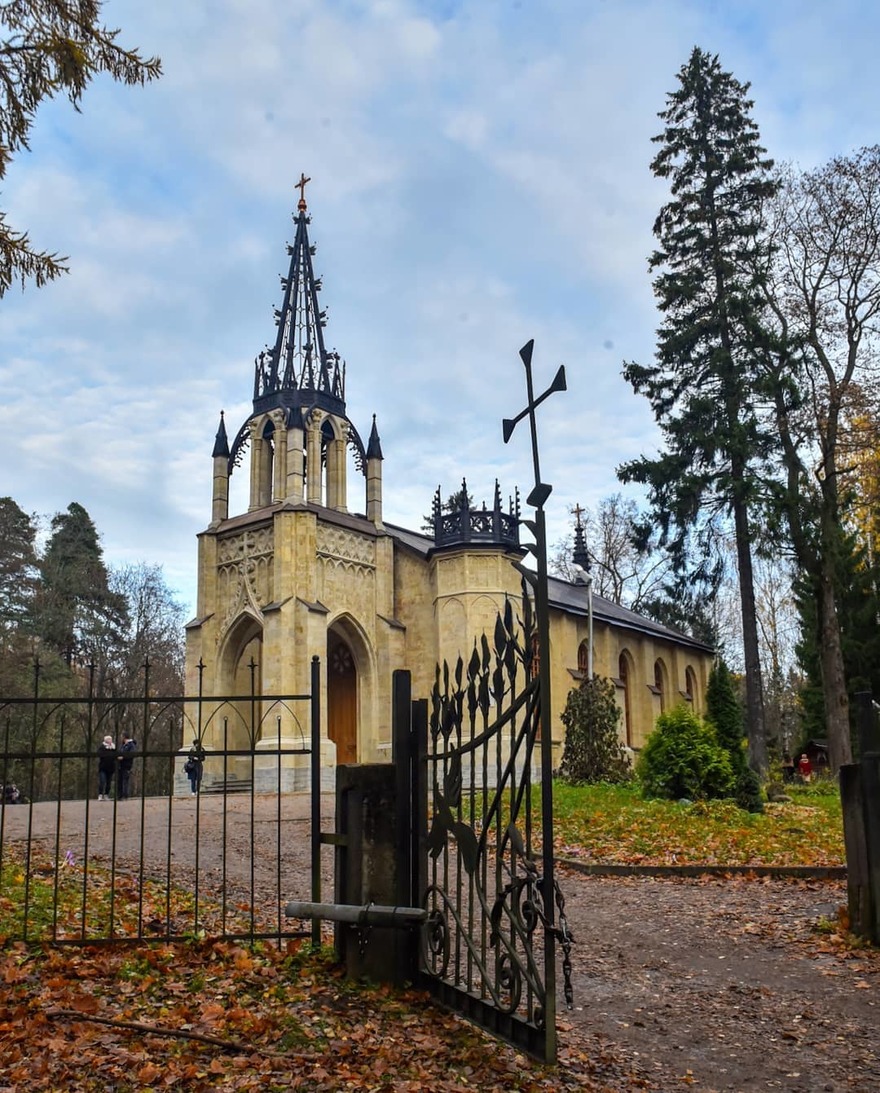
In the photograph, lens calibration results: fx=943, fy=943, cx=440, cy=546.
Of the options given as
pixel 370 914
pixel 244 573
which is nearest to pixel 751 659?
pixel 244 573

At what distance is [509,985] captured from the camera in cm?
443

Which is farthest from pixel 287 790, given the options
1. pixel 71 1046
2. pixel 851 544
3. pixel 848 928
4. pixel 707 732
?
pixel 71 1046

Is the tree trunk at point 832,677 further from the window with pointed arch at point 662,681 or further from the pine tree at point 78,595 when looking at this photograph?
the pine tree at point 78,595

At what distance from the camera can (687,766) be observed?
655 inches

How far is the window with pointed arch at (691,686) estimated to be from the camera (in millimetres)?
40156

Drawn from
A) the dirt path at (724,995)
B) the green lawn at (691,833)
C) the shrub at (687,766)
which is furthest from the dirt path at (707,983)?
the shrub at (687,766)

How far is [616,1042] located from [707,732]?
13.0 metres

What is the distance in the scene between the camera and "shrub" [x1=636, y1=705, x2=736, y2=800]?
1664cm

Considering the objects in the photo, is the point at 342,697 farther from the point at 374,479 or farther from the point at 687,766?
the point at 687,766

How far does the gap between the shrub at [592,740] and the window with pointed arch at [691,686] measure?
19.1 meters

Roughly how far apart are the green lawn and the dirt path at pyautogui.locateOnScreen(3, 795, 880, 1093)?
102 centimetres

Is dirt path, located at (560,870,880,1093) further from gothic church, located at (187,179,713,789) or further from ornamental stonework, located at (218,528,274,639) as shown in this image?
ornamental stonework, located at (218,528,274,639)

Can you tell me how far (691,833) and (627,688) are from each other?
76.1 ft

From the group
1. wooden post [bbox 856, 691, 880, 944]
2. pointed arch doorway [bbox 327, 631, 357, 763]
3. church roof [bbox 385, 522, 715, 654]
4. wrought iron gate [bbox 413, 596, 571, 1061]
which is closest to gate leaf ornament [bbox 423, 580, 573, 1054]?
wrought iron gate [bbox 413, 596, 571, 1061]
